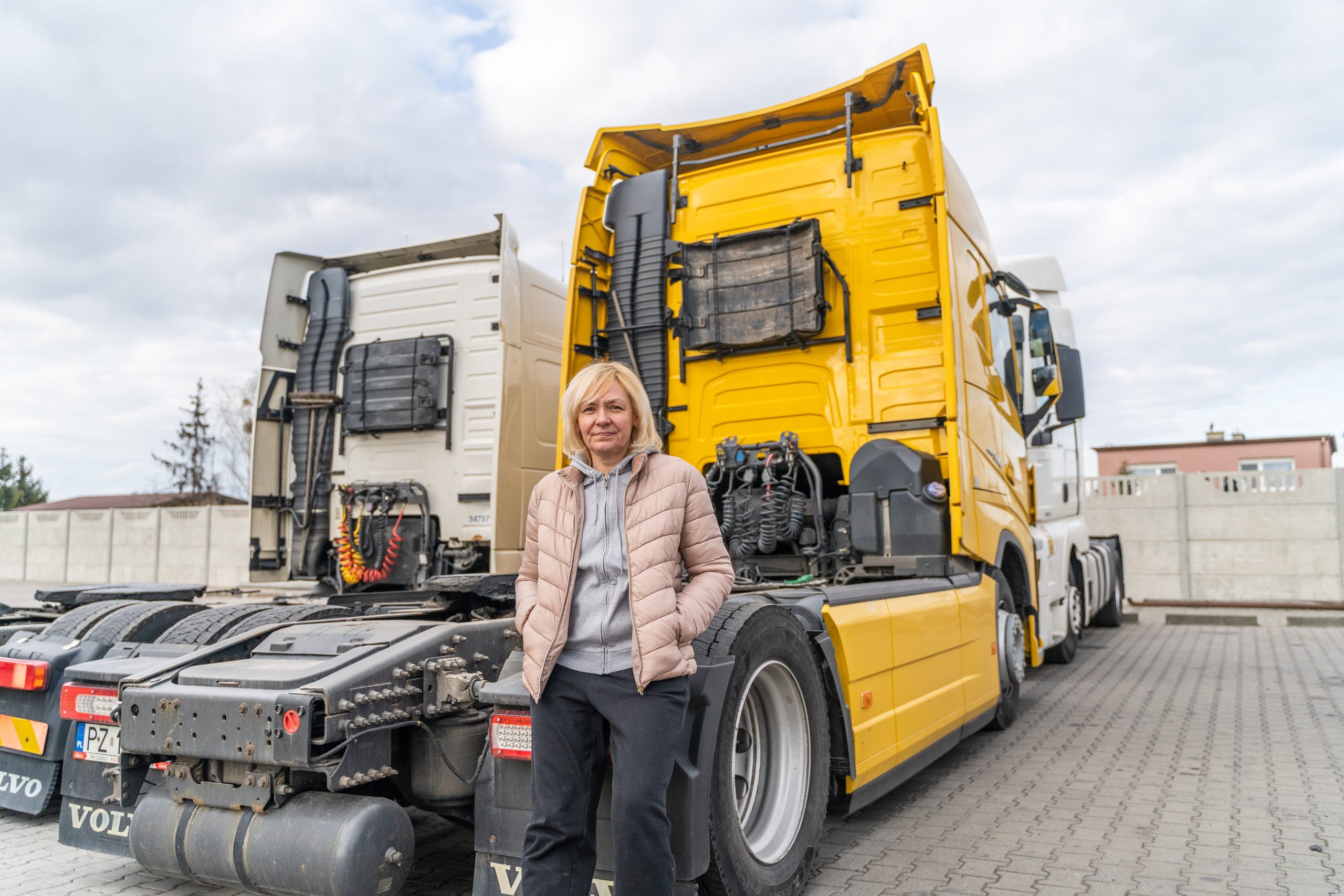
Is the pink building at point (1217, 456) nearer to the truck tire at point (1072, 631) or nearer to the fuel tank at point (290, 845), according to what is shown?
the truck tire at point (1072, 631)

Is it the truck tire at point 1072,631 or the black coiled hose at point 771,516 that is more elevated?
the black coiled hose at point 771,516

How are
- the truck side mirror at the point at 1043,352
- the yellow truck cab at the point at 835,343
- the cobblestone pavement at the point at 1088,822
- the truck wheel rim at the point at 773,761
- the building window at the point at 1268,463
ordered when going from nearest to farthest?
the truck wheel rim at the point at 773,761 → the cobblestone pavement at the point at 1088,822 → the yellow truck cab at the point at 835,343 → the truck side mirror at the point at 1043,352 → the building window at the point at 1268,463

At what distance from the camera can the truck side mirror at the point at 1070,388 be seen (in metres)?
7.23

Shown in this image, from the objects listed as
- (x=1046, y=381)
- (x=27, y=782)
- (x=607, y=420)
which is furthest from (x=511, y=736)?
(x=1046, y=381)

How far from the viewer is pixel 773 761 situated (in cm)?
338

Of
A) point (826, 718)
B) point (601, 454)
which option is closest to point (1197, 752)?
point (826, 718)

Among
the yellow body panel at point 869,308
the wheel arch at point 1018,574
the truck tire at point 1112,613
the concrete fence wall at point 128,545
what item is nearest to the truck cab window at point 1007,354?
the yellow body panel at point 869,308

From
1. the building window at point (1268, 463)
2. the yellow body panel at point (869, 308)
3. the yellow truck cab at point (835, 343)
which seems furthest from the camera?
the building window at point (1268, 463)

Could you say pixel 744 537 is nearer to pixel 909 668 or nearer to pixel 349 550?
pixel 909 668

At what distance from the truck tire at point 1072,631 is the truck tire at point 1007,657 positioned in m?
3.24

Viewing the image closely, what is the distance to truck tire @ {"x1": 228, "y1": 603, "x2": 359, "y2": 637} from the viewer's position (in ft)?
12.4

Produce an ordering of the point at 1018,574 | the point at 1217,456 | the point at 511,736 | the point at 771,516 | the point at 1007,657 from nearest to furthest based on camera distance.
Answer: the point at 511,736, the point at 771,516, the point at 1007,657, the point at 1018,574, the point at 1217,456

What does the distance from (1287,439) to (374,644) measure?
34015 millimetres

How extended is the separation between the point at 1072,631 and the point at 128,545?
1926cm
